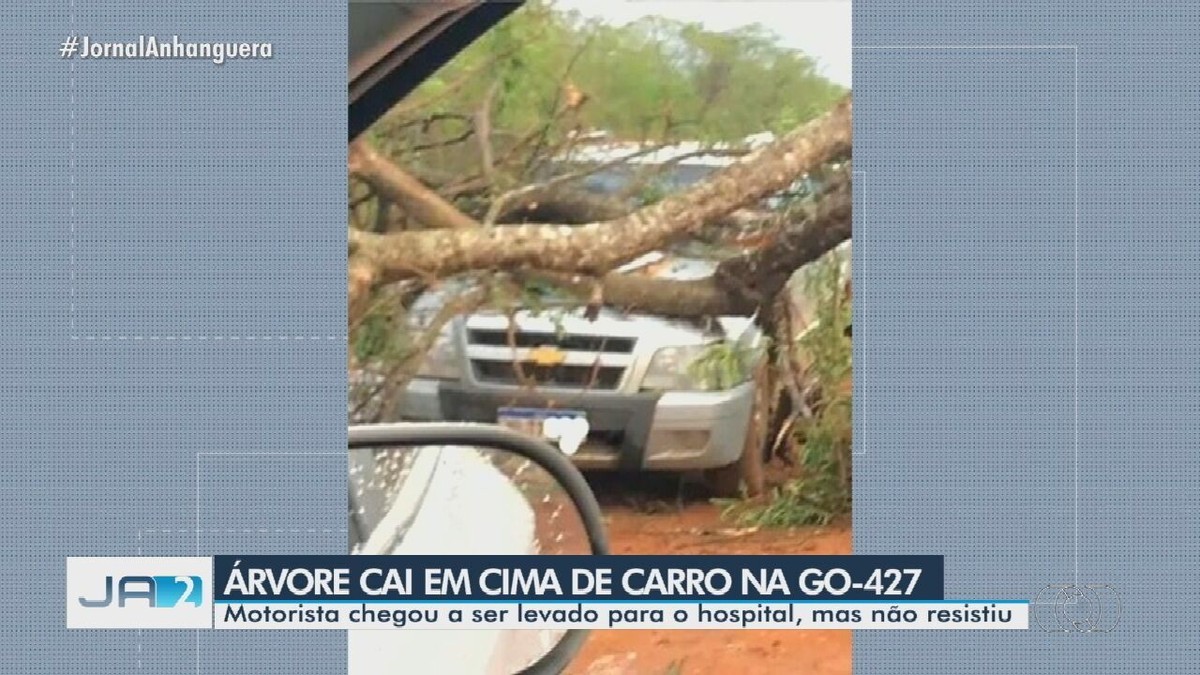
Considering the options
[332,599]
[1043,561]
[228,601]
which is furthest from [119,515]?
[1043,561]

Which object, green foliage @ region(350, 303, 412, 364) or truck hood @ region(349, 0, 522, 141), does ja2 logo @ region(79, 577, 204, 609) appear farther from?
truck hood @ region(349, 0, 522, 141)

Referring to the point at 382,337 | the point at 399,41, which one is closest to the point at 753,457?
the point at 382,337

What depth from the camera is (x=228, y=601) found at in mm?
2166

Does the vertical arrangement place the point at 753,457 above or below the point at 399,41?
below

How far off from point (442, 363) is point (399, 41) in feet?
1.83

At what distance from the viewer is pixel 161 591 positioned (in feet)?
7.09

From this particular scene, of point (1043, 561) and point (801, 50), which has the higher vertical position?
point (801, 50)

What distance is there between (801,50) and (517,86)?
1.61ft

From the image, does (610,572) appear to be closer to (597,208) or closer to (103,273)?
(597,208)

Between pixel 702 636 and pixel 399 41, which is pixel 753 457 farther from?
pixel 399 41

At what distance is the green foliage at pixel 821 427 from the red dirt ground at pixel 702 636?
3 centimetres
